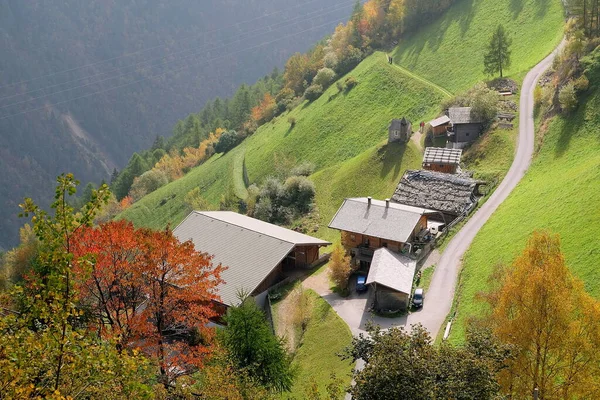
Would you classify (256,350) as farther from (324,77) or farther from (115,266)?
(324,77)

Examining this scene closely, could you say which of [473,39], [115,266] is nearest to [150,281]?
[115,266]

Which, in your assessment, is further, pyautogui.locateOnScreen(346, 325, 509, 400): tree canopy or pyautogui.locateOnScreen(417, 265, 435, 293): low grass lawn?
pyautogui.locateOnScreen(417, 265, 435, 293): low grass lawn

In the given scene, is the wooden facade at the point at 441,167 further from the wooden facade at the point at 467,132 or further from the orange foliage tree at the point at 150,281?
the orange foliage tree at the point at 150,281

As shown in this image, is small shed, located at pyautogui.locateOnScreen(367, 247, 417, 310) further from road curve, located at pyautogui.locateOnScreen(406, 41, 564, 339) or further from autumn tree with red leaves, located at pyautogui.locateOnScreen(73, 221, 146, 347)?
autumn tree with red leaves, located at pyautogui.locateOnScreen(73, 221, 146, 347)

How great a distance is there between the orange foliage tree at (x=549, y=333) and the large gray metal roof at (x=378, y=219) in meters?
26.7

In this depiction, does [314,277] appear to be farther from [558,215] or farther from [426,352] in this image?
[426,352]

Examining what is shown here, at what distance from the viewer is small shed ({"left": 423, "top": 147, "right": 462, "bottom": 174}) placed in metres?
68.2

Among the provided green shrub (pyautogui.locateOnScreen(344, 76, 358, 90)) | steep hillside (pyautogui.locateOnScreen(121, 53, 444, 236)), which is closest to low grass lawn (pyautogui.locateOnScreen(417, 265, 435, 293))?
steep hillside (pyautogui.locateOnScreen(121, 53, 444, 236))

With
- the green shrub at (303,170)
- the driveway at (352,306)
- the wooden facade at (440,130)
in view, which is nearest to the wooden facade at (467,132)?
the wooden facade at (440,130)

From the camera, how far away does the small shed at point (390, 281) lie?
45219 mm

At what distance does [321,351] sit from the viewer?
140ft

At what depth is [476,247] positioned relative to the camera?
50344 millimetres

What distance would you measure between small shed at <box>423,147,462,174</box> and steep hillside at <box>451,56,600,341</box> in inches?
357

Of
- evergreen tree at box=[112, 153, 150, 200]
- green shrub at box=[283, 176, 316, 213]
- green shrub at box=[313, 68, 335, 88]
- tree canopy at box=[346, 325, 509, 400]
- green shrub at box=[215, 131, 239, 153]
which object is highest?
tree canopy at box=[346, 325, 509, 400]
